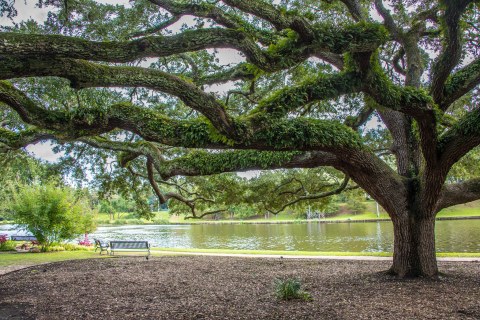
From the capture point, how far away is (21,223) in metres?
16.2

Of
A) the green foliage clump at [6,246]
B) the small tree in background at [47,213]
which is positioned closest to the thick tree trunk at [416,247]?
the small tree in background at [47,213]

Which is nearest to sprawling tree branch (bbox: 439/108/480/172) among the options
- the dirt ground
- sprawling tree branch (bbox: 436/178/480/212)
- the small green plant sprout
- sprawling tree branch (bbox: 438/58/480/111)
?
sprawling tree branch (bbox: 438/58/480/111)

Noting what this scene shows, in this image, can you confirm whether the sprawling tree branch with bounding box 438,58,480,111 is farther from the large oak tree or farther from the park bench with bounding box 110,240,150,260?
the park bench with bounding box 110,240,150,260

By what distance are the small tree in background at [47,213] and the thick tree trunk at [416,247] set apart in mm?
14377

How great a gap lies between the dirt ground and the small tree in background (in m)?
6.69

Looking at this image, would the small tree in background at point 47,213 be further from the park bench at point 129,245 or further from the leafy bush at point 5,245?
the park bench at point 129,245

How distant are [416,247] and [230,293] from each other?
4105mm

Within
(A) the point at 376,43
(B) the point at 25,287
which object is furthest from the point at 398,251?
(B) the point at 25,287

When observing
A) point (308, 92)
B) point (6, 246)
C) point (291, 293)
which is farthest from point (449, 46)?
point (6, 246)

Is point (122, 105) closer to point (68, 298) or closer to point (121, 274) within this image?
point (68, 298)

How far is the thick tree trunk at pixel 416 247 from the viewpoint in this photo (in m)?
7.48

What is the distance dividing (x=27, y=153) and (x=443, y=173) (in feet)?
43.5

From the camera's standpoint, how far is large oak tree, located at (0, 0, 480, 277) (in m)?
4.01

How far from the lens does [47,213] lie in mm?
16266
